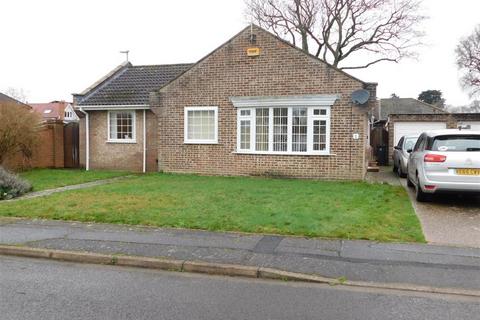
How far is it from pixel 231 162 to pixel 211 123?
5.54ft

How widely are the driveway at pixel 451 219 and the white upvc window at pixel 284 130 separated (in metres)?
3.89

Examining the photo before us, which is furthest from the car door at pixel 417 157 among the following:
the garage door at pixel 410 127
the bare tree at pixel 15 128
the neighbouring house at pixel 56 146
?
the neighbouring house at pixel 56 146

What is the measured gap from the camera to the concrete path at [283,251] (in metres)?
5.64

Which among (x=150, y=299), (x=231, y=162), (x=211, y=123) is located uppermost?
(x=211, y=123)

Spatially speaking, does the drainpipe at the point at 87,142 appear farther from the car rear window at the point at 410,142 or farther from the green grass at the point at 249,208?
the car rear window at the point at 410,142

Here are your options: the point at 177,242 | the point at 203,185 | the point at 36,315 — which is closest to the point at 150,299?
the point at 36,315

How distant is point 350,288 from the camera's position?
17.2 ft

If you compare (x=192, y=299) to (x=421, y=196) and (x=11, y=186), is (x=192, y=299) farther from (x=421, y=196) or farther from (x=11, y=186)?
(x=11, y=186)

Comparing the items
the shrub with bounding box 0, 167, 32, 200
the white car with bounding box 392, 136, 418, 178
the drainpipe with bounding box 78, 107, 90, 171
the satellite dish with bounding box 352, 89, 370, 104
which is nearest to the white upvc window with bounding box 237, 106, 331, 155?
the satellite dish with bounding box 352, 89, 370, 104

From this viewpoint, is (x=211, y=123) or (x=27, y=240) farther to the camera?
(x=211, y=123)

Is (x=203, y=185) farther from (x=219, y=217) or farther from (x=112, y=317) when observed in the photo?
(x=112, y=317)

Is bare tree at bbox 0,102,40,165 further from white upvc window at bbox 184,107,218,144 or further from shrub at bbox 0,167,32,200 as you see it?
white upvc window at bbox 184,107,218,144

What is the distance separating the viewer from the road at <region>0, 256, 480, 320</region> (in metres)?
4.45

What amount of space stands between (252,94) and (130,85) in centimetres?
692
